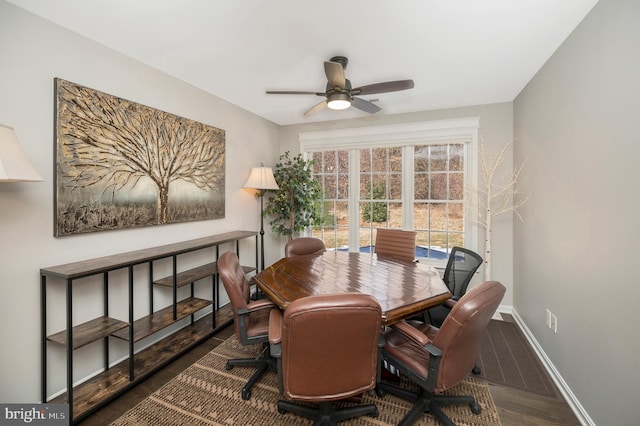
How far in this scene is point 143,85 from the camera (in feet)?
8.46

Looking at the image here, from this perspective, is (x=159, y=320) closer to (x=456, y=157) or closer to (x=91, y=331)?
(x=91, y=331)

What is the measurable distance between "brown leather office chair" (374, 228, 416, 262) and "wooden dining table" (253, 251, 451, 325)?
0.27m

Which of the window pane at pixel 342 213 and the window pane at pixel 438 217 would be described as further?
the window pane at pixel 342 213

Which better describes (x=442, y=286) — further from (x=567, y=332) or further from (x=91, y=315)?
(x=91, y=315)

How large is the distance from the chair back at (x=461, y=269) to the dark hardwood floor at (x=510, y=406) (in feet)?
2.45

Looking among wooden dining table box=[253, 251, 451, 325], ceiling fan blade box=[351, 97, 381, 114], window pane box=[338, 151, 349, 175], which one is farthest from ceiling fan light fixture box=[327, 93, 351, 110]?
window pane box=[338, 151, 349, 175]

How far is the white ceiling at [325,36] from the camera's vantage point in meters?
1.81

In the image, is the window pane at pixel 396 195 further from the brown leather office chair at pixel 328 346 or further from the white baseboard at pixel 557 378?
the brown leather office chair at pixel 328 346

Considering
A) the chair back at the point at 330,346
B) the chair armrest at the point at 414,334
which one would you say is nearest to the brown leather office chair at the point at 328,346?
the chair back at the point at 330,346

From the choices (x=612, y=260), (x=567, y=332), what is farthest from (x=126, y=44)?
(x=567, y=332)

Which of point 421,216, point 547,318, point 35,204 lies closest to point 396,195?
point 421,216

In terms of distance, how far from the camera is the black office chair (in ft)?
8.09

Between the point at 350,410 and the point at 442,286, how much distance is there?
1.08 metres

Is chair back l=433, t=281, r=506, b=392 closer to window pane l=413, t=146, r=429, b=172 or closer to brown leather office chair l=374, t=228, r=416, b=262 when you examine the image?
brown leather office chair l=374, t=228, r=416, b=262
